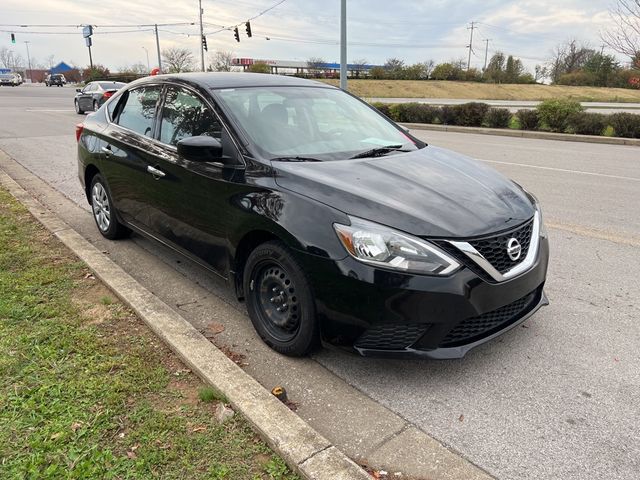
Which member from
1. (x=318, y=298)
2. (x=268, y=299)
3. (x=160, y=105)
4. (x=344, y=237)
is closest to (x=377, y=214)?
(x=344, y=237)

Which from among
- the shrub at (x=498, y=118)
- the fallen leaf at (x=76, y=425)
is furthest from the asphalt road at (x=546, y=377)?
the shrub at (x=498, y=118)

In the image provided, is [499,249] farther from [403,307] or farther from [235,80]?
[235,80]

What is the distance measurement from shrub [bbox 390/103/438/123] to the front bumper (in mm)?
18451

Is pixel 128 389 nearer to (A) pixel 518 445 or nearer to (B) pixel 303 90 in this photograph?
(A) pixel 518 445

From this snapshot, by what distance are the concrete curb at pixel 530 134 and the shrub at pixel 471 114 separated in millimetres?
545

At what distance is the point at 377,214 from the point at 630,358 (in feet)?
6.14

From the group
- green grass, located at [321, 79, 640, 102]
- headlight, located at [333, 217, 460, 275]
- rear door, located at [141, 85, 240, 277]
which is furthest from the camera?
green grass, located at [321, 79, 640, 102]

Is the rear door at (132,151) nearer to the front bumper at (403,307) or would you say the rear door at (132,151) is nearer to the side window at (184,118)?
the side window at (184,118)

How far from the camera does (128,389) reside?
107 inches

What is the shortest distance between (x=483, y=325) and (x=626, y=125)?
51.8ft

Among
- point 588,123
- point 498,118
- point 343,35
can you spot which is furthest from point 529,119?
point 343,35

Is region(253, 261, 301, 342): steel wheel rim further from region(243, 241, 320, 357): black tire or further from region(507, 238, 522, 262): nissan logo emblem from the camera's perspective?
region(507, 238, 522, 262): nissan logo emblem

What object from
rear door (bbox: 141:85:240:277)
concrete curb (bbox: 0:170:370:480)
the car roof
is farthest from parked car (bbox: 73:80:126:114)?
concrete curb (bbox: 0:170:370:480)

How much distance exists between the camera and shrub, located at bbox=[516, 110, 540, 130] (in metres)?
17.7
